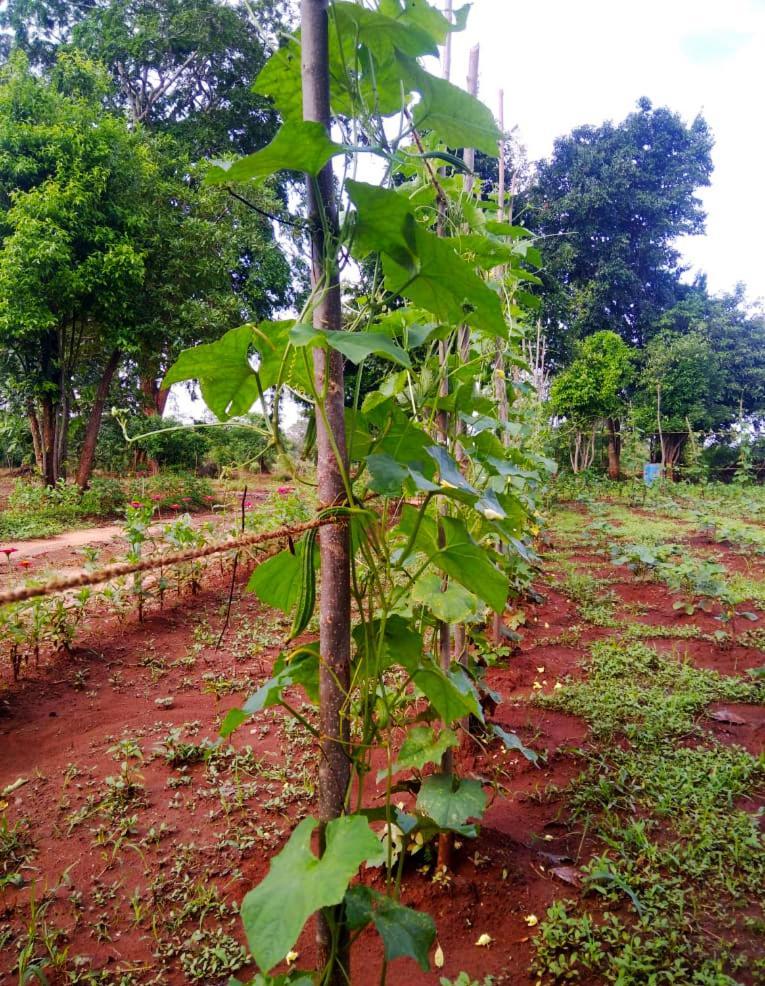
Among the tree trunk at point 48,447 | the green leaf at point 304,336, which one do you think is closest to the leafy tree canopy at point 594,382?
the tree trunk at point 48,447

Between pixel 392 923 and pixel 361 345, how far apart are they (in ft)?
2.80

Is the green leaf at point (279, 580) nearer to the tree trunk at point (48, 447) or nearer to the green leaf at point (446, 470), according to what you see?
the green leaf at point (446, 470)

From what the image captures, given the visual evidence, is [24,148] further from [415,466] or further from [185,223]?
[415,466]

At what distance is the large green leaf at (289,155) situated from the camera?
71 cm

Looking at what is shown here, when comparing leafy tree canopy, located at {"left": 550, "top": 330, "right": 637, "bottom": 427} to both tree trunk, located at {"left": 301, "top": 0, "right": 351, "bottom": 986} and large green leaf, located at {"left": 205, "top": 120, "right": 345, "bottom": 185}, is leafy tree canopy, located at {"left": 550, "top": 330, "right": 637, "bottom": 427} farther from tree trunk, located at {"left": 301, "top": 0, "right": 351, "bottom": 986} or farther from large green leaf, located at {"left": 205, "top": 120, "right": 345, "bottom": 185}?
large green leaf, located at {"left": 205, "top": 120, "right": 345, "bottom": 185}

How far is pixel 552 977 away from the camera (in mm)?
1306

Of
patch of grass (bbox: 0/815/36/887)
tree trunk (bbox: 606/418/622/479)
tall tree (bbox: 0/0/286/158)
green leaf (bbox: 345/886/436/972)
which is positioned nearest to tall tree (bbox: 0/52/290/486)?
tall tree (bbox: 0/0/286/158)

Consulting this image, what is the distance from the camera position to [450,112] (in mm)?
937

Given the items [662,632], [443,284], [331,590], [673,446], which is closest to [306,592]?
[331,590]

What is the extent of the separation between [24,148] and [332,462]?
32.0 feet

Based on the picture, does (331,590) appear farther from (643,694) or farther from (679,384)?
(679,384)

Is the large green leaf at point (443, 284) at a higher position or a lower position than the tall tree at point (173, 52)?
lower

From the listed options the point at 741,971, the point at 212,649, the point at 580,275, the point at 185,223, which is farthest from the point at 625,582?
the point at 580,275

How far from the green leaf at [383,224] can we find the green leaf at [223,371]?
21 centimetres
